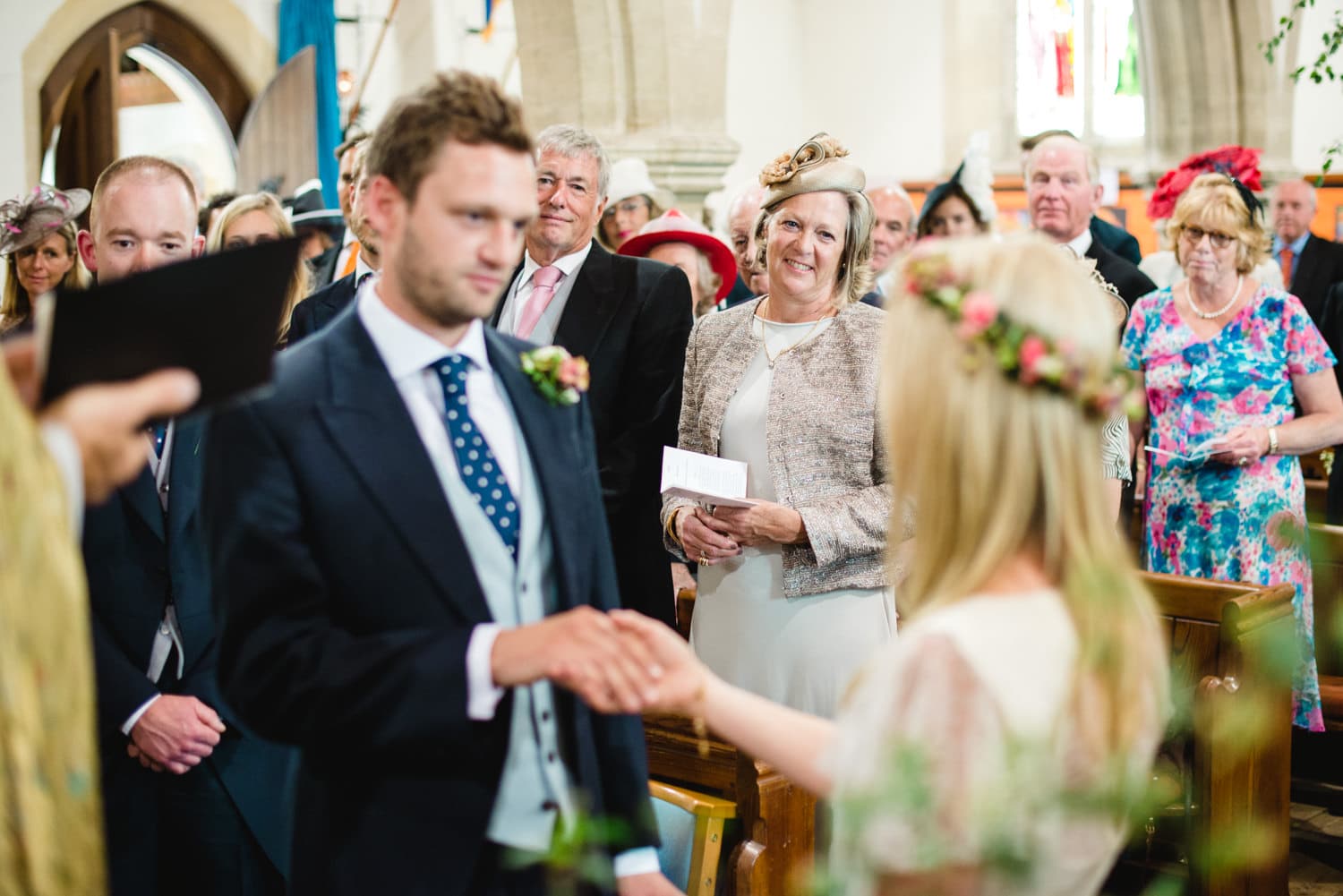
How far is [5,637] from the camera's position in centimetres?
107

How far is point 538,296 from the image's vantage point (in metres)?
3.29

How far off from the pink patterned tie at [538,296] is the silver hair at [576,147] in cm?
26

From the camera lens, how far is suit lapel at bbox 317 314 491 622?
58.3 inches

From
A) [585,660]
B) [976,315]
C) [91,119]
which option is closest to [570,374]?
[585,660]

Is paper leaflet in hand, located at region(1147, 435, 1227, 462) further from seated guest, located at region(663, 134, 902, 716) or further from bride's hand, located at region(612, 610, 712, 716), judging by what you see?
bride's hand, located at region(612, 610, 712, 716)

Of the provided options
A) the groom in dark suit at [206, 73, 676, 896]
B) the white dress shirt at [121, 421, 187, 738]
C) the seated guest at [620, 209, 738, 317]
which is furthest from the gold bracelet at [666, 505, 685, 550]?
the seated guest at [620, 209, 738, 317]

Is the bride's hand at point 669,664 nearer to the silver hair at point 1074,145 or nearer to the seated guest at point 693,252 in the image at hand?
the seated guest at point 693,252

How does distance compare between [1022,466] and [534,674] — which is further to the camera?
[534,674]

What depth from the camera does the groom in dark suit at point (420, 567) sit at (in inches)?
56.5

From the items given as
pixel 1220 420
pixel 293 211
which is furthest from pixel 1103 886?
pixel 293 211

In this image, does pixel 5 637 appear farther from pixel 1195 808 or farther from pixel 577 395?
pixel 1195 808

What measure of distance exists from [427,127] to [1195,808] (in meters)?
2.42

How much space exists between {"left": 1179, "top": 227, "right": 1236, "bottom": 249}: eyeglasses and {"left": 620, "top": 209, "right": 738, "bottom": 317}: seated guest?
1471 mm

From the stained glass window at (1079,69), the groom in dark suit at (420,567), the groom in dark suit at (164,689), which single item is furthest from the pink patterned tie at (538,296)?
the stained glass window at (1079,69)
